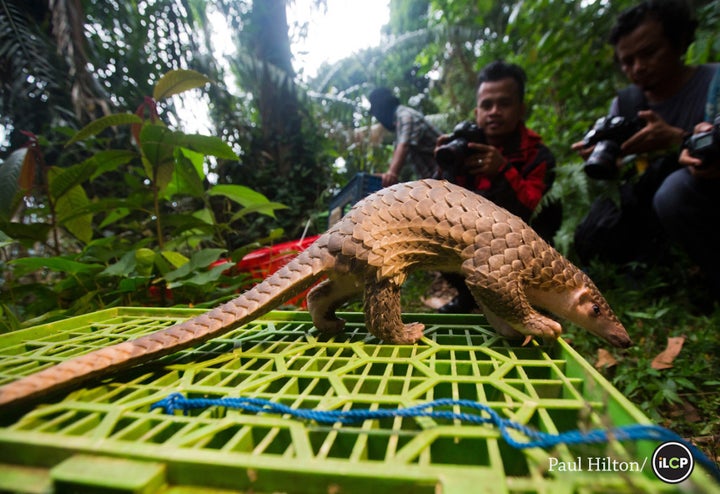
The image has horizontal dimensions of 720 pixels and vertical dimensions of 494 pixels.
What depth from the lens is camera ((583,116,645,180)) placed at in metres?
1.61

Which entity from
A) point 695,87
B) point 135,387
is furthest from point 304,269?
point 695,87

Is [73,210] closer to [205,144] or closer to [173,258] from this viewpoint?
[173,258]

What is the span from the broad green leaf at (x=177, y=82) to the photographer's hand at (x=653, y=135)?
2203 mm

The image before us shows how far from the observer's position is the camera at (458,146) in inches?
66.9

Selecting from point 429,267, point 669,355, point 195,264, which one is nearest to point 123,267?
point 195,264

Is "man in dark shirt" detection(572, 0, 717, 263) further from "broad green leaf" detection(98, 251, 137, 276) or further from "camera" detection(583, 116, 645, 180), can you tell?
"broad green leaf" detection(98, 251, 137, 276)

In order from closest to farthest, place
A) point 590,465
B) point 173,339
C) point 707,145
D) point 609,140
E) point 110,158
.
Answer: point 590,465 → point 173,339 → point 707,145 → point 110,158 → point 609,140

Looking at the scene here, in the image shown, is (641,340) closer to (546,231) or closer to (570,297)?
(546,231)

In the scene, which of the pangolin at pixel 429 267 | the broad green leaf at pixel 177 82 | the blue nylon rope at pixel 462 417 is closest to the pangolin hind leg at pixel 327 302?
the pangolin at pixel 429 267

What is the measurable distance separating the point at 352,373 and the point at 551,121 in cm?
339

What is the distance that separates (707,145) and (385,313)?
1.63 meters

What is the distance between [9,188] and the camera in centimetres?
134

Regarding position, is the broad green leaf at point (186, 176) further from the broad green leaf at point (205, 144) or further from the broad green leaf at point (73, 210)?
the broad green leaf at point (73, 210)

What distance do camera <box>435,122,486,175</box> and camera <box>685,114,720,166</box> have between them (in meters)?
0.90
